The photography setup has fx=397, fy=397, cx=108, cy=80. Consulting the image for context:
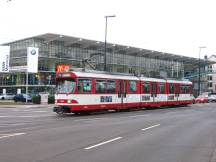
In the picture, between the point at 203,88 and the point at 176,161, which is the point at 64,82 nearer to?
the point at 176,161

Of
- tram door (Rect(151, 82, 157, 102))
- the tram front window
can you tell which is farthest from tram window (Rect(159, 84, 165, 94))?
the tram front window

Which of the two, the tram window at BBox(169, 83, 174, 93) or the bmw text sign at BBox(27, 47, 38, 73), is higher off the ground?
the bmw text sign at BBox(27, 47, 38, 73)

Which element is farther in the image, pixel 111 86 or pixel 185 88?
pixel 185 88

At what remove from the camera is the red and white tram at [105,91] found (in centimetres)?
2714

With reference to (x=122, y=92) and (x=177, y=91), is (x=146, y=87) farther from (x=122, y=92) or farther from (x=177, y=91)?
(x=177, y=91)

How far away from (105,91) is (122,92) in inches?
115

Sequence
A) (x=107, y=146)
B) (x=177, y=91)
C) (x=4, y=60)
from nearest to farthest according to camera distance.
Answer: (x=107, y=146) → (x=177, y=91) → (x=4, y=60)

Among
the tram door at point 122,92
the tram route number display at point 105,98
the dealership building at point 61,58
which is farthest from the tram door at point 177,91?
the dealership building at point 61,58

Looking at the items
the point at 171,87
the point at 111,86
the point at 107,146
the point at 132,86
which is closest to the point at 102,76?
the point at 111,86

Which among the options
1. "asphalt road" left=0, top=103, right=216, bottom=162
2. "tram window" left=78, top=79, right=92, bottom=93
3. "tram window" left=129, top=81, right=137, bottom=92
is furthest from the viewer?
"tram window" left=129, top=81, right=137, bottom=92

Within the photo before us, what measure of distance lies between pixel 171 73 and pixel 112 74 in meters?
89.7

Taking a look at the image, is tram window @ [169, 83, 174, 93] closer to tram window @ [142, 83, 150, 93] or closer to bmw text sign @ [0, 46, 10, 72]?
tram window @ [142, 83, 150, 93]

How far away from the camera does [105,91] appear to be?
3023 cm

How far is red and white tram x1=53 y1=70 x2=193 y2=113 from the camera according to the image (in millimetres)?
27141
